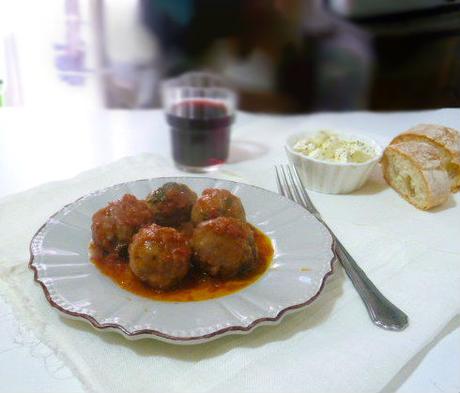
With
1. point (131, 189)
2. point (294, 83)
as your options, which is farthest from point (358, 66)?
point (131, 189)

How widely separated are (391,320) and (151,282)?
460 millimetres

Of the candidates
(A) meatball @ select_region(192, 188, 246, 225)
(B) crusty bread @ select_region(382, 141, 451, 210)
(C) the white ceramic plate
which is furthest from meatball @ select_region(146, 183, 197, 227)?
(B) crusty bread @ select_region(382, 141, 451, 210)

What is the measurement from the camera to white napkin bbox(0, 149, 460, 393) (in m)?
0.75

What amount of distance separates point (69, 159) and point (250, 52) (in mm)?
1248

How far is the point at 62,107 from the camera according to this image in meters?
2.16

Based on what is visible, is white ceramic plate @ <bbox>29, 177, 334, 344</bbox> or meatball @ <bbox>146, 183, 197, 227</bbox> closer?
white ceramic plate @ <bbox>29, 177, 334, 344</bbox>

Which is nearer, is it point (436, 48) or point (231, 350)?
point (231, 350)

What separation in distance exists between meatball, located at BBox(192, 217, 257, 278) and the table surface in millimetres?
316

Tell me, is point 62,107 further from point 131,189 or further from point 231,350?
point 231,350

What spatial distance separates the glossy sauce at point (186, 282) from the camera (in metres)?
0.87

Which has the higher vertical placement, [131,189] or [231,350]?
[131,189]

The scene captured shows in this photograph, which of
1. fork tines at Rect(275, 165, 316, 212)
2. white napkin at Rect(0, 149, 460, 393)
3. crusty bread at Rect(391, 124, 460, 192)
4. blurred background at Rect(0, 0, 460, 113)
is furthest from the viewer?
blurred background at Rect(0, 0, 460, 113)

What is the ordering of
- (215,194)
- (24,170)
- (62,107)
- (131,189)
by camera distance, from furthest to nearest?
(62,107) < (24,170) < (131,189) < (215,194)

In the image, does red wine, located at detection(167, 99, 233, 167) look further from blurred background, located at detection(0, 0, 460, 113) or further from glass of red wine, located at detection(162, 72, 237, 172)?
blurred background, located at detection(0, 0, 460, 113)
